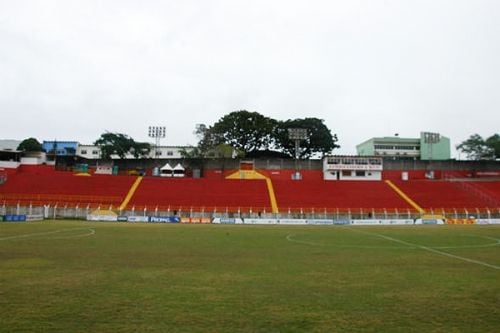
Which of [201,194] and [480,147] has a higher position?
[480,147]

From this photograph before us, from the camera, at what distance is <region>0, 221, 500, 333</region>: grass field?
7852 millimetres

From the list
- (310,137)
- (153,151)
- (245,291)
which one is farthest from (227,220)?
(153,151)

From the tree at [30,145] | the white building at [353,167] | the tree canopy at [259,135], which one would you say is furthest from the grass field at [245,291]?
the tree at [30,145]

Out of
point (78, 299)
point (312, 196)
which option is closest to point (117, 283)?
point (78, 299)

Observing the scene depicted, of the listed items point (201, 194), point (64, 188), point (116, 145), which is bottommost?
point (201, 194)

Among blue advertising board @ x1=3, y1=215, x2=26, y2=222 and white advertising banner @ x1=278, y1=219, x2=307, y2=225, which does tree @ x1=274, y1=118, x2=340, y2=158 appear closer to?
white advertising banner @ x1=278, y1=219, x2=307, y2=225

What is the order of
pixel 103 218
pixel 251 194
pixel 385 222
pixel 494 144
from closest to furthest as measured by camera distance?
pixel 103 218 < pixel 385 222 < pixel 251 194 < pixel 494 144

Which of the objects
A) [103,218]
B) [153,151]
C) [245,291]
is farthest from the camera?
[153,151]

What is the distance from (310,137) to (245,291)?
9426 cm

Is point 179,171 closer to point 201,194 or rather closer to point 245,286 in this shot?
point 201,194

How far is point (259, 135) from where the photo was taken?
100 m

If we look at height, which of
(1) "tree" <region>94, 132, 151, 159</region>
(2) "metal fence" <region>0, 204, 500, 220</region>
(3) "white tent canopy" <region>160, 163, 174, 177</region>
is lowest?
(2) "metal fence" <region>0, 204, 500, 220</region>

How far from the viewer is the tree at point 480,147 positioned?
324 ft

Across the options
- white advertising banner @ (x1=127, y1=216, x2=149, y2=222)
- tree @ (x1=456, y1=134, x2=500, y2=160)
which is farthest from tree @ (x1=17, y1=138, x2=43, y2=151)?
tree @ (x1=456, y1=134, x2=500, y2=160)
